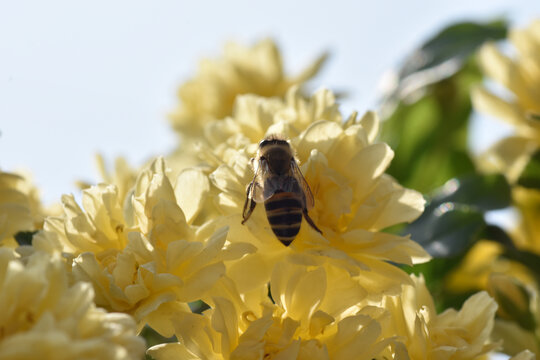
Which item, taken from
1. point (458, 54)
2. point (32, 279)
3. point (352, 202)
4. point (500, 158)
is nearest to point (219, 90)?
point (458, 54)

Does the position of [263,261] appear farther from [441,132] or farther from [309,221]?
[441,132]

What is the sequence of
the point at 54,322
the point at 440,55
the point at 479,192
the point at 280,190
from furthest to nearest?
the point at 440,55 < the point at 479,192 < the point at 280,190 < the point at 54,322

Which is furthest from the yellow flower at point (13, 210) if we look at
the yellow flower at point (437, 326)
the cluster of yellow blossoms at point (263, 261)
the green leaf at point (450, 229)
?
the green leaf at point (450, 229)

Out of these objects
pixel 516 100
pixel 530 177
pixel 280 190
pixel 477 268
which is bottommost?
pixel 477 268

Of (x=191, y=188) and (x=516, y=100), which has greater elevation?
(x=191, y=188)

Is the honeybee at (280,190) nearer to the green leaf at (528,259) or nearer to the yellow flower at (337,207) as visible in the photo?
the yellow flower at (337,207)

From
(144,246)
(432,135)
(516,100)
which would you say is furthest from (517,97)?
(144,246)

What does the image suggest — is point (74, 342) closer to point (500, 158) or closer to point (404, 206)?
point (404, 206)
